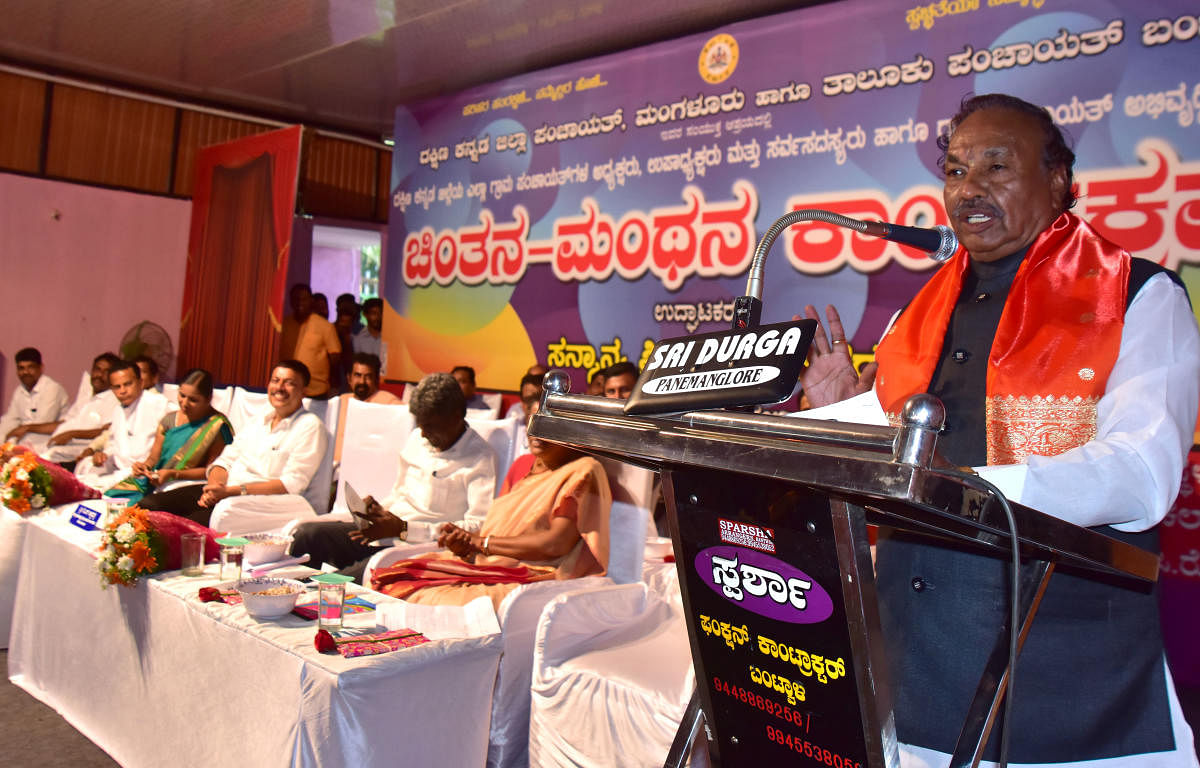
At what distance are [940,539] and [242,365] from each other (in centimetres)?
714

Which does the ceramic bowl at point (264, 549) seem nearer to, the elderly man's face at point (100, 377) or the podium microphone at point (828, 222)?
the podium microphone at point (828, 222)

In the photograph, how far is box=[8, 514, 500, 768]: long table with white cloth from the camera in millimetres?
1912

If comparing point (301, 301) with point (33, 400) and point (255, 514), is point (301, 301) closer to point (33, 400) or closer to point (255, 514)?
point (33, 400)

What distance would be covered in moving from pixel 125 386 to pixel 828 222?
17.1 ft

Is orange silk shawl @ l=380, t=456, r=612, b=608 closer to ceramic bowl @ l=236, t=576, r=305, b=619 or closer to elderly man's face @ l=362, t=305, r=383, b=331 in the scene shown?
ceramic bowl @ l=236, t=576, r=305, b=619

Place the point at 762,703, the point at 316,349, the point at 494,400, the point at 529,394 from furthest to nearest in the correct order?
the point at 316,349
the point at 494,400
the point at 529,394
the point at 762,703

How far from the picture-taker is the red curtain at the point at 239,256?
7.04 meters

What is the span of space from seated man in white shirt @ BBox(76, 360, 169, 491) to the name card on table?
1985 millimetres

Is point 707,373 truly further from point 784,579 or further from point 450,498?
point 450,498

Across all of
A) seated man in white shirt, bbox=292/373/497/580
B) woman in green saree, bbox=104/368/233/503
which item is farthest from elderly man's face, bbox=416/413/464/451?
woman in green saree, bbox=104/368/233/503

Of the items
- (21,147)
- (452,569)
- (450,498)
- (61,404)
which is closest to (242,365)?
(61,404)

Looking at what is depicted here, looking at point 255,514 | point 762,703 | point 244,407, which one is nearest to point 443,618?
point 255,514

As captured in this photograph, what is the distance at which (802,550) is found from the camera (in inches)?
33.2

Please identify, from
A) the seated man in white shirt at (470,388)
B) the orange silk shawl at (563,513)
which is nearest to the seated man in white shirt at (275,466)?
the orange silk shawl at (563,513)
